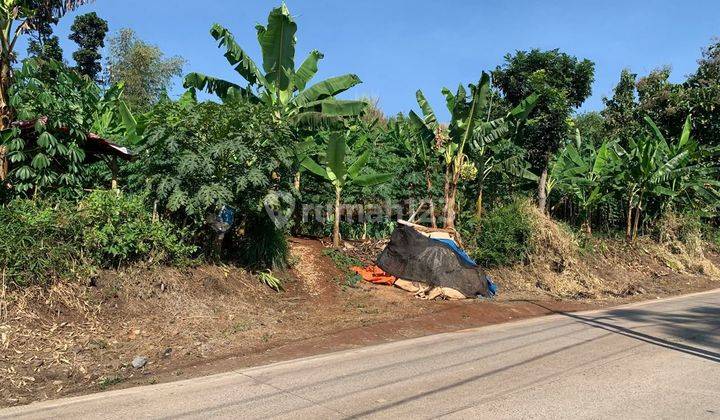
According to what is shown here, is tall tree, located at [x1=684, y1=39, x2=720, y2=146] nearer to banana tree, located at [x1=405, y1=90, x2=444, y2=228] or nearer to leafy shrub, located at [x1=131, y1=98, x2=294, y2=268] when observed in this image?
banana tree, located at [x1=405, y1=90, x2=444, y2=228]

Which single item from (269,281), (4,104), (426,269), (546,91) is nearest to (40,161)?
(4,104)

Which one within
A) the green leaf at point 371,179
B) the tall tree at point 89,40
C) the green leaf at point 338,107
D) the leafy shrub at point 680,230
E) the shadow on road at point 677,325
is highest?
the tall tree at point 89,40

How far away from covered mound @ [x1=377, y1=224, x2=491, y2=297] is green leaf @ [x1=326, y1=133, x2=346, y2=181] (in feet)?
7.05

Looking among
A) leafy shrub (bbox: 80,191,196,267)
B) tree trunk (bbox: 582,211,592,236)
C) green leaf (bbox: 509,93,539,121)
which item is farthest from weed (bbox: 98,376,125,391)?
tree trunk (bbox: 582,211,592,236)

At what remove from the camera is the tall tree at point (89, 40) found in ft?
106

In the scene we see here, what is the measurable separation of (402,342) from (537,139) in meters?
11.9

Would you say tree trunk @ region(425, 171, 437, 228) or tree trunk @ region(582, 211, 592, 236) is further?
tree trunk @ region(582, 211, 592, 236)

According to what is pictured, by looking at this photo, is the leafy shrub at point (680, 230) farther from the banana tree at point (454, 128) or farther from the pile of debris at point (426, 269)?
the pile of debris at point (426, 269)

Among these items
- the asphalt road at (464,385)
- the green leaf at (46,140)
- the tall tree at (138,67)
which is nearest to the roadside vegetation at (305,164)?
the green leaf at (46,140)

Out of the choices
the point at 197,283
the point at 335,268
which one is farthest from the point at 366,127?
the point at 197,283

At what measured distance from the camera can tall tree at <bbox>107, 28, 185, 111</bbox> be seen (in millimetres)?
31830

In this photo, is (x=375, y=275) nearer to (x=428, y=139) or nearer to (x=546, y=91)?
(x=428, y=139)

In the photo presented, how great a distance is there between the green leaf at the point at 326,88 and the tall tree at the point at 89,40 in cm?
2312

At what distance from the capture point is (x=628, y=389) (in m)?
6.41
